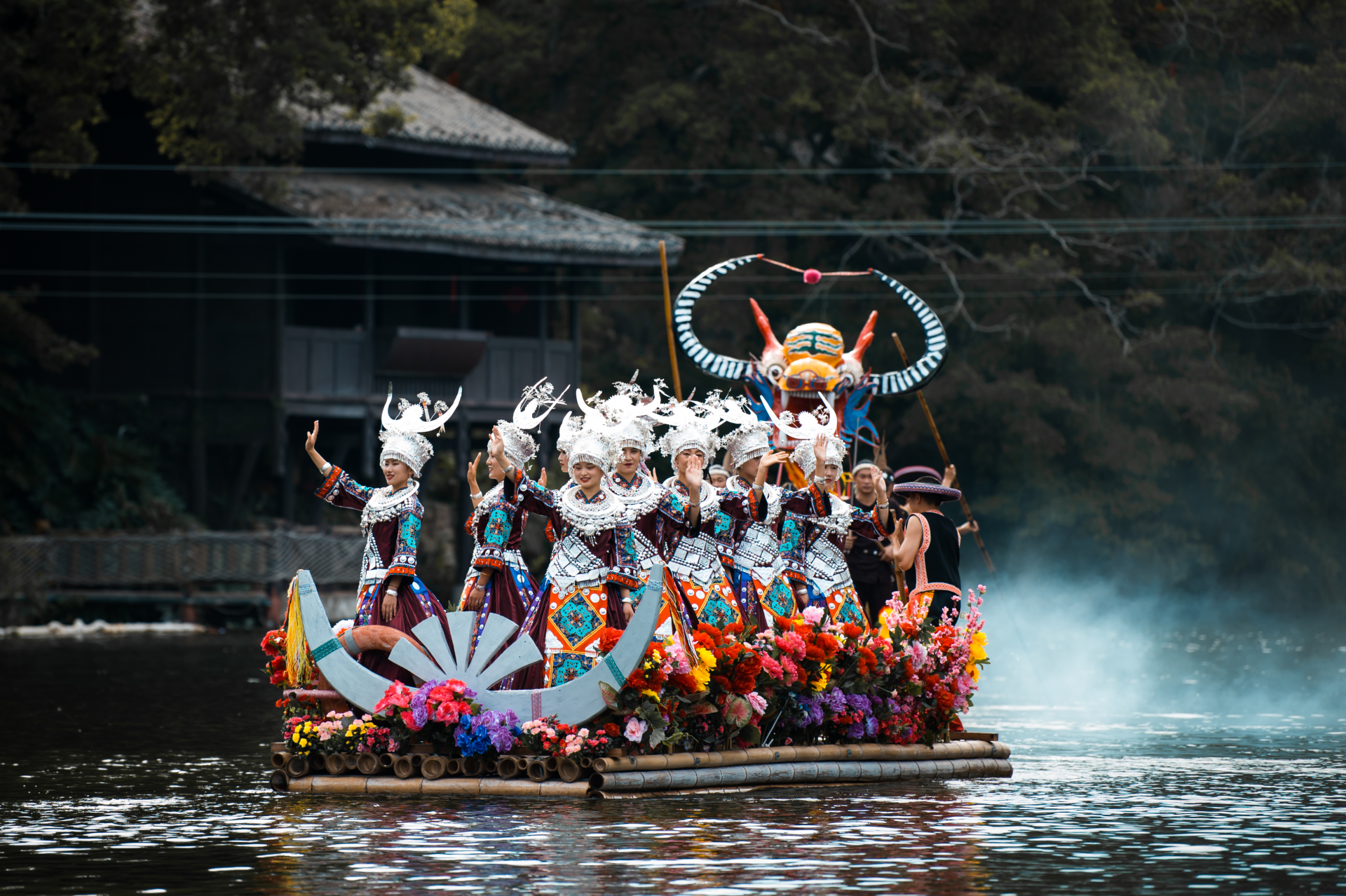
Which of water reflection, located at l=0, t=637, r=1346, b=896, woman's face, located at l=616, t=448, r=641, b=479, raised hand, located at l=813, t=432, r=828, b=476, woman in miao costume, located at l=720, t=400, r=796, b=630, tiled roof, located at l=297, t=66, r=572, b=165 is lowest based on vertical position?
water reflection, located at l=0, t=637, r=1346, b=896

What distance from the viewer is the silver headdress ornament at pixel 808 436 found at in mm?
13562

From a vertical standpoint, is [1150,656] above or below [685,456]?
below

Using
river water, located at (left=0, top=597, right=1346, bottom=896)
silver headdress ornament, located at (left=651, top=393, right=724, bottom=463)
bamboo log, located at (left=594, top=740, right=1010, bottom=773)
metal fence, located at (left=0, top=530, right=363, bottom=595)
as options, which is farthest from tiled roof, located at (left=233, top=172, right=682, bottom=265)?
bamboo log, located at (left=594, top=740, right=1010, bottom=773)

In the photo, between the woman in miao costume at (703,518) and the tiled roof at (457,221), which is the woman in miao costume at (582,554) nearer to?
the woman in miao costume at (703,518)

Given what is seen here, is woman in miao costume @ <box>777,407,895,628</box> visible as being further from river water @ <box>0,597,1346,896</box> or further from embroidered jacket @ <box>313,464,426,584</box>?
embroidered jacket @ <box>313,464,426,584</box>

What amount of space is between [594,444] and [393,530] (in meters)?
1.44

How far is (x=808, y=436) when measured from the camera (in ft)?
44.8

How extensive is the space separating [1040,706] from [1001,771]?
5520mm

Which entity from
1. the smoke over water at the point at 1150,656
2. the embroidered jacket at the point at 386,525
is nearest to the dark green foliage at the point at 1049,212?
the smoke over water at the point at 1150,656

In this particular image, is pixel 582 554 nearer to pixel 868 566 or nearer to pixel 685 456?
pixel 685 456

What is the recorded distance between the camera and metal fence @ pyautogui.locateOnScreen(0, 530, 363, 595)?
28422mm

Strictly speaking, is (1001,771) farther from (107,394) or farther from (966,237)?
(966,237)

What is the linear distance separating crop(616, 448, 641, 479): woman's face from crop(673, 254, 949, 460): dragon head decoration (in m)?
4.11

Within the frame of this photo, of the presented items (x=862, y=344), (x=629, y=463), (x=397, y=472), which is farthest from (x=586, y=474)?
(x=862, y=344)
